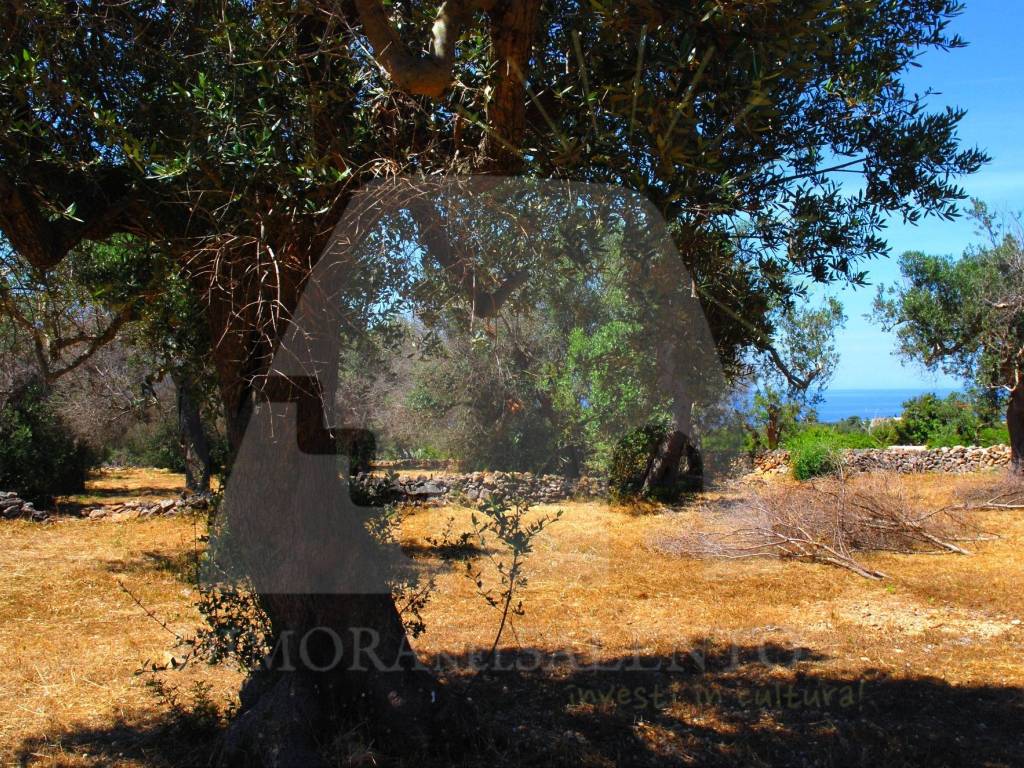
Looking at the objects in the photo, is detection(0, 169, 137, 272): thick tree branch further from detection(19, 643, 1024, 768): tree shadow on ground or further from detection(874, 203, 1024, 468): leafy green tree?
detection(874, 203, 1024, 468): leafy green tree

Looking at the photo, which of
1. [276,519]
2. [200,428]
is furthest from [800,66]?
[200,428]

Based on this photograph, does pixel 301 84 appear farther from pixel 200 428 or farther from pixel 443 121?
pixel 200 428

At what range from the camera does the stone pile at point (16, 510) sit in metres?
11.8

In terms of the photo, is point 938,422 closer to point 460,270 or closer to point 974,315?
point 974,315

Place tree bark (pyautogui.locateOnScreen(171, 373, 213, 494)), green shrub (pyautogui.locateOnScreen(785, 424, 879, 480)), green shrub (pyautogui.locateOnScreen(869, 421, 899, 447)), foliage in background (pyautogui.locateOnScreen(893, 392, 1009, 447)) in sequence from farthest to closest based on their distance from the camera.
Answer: green shrub (pyautogui.locateOnScreen(869, 421, 899, 447)) < foliage in background (pyautogui.locateOnScreen(893, 392, 1009, 447)) < green shrub (pyautogui.locateOnScreen(785, 424, 879, 480)) < tree bark (pyautogui.locateOnScreen(171, 373, 213, 494))

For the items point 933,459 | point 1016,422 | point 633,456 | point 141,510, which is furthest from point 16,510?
point 933,459

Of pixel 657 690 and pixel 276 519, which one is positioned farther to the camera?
pixel 657 690

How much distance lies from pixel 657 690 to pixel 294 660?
225 cm

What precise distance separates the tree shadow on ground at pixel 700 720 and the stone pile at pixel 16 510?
29.9 ft

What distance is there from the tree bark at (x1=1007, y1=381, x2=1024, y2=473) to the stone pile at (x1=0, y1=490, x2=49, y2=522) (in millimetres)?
16255

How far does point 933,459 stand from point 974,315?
16.0ft

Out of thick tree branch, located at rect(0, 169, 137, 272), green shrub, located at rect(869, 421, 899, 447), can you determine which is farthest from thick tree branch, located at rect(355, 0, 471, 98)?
green shrub, located at rect(869, 421, 899, 447)

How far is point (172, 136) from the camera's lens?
364 cm

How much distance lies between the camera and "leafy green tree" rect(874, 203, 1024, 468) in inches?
551
